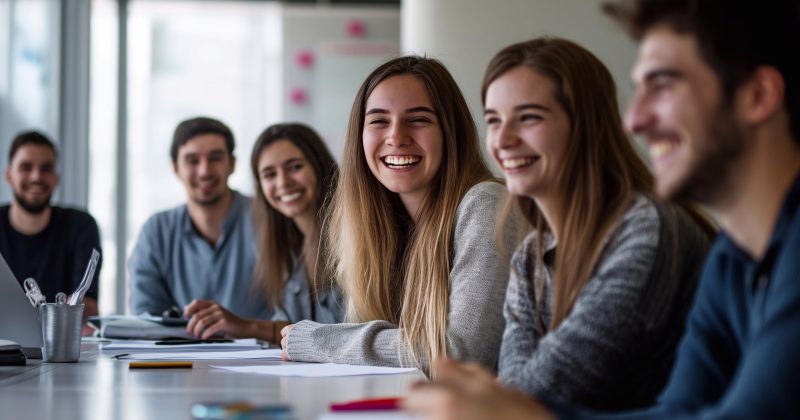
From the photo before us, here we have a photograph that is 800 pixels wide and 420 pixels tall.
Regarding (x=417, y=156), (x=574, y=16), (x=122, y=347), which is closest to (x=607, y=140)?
(x=417, y=156)

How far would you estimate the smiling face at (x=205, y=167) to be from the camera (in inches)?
162

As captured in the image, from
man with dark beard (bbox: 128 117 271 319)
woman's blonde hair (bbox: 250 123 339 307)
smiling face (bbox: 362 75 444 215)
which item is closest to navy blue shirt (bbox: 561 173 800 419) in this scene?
smiling face (bbox: 362 75 444 215)

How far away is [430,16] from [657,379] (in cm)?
305

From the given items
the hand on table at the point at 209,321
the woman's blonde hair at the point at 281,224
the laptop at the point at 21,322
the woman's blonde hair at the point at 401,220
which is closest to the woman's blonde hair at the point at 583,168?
the woman's blonde hair at the point at 401,220

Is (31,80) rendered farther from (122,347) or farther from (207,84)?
(122,347)

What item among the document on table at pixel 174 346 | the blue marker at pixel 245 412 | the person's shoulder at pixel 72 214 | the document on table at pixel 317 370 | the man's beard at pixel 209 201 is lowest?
the document on table at pixel 317 370

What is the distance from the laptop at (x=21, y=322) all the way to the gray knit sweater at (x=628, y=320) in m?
1.19

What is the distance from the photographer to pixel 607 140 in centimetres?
161

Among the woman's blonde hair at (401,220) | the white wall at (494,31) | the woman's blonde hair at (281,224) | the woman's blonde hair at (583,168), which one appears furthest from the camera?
the white wall at (494,31)

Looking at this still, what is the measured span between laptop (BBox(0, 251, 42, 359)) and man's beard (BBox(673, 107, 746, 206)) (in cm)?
157

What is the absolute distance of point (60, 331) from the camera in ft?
6.93

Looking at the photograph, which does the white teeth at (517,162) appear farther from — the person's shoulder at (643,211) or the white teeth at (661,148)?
the white teeth at (661,148)

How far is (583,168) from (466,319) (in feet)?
1.67

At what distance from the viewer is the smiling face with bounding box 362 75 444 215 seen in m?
2.36
